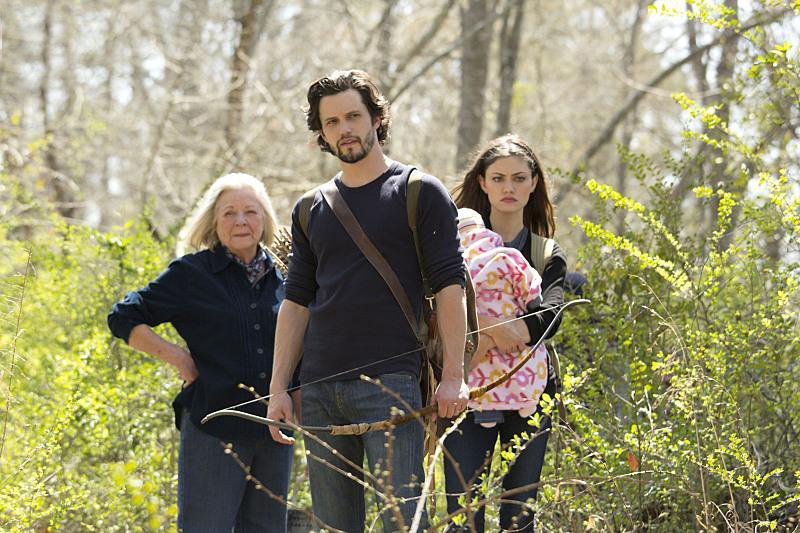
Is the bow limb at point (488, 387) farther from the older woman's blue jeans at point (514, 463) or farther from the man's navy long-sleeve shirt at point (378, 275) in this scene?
the older woman's blue jeans at point (514, 463)

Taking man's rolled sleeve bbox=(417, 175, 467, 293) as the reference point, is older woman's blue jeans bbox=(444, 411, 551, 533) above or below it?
below

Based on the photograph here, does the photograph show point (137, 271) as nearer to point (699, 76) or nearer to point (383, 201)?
point (383, 201)

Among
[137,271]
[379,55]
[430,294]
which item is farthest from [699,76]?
[430,294]

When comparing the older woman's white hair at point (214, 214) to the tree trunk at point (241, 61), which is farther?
the tree trunk at point (241, 61)

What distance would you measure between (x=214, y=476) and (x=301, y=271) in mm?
938

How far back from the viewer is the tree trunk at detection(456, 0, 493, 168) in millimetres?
10992

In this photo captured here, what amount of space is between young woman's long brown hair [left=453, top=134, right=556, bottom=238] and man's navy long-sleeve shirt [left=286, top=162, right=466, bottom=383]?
1.03 meters

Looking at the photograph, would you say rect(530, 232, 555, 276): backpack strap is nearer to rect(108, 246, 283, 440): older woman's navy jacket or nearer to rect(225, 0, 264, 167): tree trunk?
rect(108, 246, 283, 440): older woman's navy jacket

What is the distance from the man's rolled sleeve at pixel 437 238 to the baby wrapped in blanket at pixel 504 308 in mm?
556

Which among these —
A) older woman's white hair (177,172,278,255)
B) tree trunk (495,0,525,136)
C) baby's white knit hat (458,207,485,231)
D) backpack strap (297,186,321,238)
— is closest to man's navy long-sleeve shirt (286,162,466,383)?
backpack strap (297,186,321,238)

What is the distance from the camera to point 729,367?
457cm

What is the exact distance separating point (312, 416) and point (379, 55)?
8618 mm

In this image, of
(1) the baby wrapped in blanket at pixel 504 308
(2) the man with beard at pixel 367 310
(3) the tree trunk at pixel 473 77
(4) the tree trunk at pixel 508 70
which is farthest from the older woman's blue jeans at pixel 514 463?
(4) the tree trunk at pixel 508 70

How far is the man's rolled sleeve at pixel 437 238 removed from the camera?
349 cm
